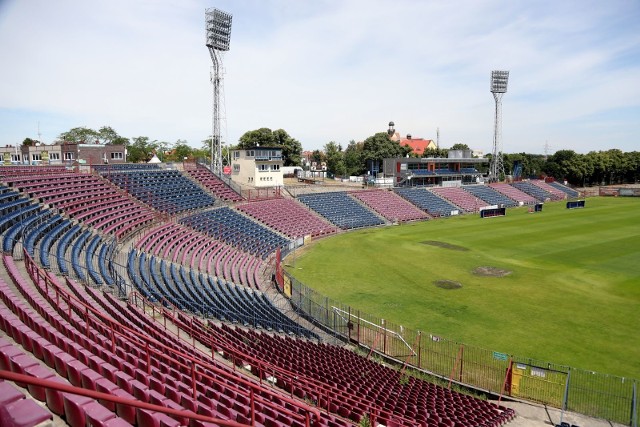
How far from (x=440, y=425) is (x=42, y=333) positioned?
1161 centimetres

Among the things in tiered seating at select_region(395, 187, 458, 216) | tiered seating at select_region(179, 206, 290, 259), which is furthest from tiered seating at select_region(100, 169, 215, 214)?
tiered seating at select_region(395, 187, 458, 216)

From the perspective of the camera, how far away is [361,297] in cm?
3117

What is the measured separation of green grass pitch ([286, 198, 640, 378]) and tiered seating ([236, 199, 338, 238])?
3201 millimetres

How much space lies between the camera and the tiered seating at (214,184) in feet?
191

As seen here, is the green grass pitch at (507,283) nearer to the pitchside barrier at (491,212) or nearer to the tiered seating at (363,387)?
the tiered seating at (363,387)

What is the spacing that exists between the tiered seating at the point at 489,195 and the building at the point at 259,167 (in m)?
42.8

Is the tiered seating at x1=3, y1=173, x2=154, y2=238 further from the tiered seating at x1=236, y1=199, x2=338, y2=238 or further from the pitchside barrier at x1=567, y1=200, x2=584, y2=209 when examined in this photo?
the pitchside barrier at x1=567, y1=200, x2=584, y2=209

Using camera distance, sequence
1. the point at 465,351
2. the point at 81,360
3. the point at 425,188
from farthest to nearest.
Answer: the point at 425,188 → the point at 465,351 → the point at 81,360

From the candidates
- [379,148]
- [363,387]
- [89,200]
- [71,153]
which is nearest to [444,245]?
[363,387]

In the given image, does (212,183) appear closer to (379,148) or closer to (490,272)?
(490,272)

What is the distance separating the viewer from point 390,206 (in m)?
73.4

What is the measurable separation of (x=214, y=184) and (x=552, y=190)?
84248mm

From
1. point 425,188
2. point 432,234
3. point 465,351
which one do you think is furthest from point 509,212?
point 465,351

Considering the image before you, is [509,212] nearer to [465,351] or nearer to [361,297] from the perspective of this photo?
[361,297]
